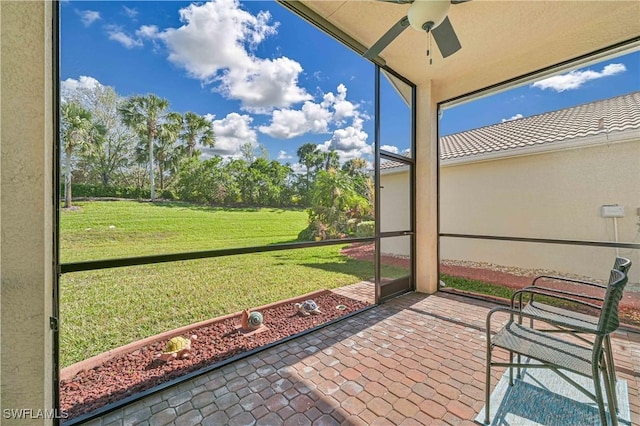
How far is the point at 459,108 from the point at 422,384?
159 inches

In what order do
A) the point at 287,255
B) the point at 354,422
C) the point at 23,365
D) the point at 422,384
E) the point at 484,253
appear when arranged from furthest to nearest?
the point at 484,253
the point at 287,255
the point at 422,384
the point at 354,422
the point at 23,365

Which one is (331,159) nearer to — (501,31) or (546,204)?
(501,31)

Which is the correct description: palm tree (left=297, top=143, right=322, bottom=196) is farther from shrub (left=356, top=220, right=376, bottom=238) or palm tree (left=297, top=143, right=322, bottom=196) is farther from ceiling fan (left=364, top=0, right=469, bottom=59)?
ceiling fan (left=364, top=0, right=469, bottom=59)

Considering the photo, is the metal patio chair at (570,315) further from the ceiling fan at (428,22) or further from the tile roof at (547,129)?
the tile roof at (547,129)

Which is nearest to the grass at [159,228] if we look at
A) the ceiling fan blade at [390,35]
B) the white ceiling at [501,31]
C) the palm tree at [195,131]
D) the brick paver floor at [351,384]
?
the palm tree at [195,131]

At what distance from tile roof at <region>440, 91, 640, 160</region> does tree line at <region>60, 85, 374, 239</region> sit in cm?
194

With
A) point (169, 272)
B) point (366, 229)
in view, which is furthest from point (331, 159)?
point (169, 272)

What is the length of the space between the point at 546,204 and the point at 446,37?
3.14 m

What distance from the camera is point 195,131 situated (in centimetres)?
286

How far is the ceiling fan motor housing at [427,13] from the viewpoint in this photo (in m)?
1.88

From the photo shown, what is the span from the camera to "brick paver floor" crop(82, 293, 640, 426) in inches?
65.0

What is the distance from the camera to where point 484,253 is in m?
4.43

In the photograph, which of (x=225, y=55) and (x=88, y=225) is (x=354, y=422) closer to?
(x=88, y=225)

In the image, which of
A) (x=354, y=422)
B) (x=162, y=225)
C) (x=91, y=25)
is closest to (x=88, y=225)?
(x=162, y=225)
